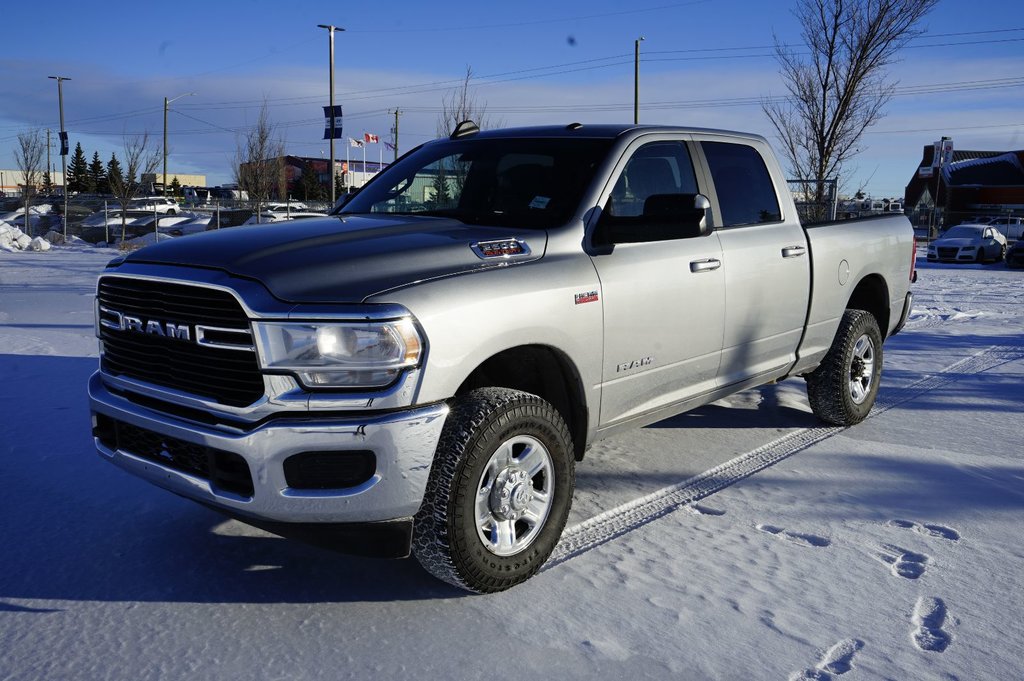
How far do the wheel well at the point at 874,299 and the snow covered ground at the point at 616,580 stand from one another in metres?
1.10

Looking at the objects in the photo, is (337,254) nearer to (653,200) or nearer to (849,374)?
(653,200)

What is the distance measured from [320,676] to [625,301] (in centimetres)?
200

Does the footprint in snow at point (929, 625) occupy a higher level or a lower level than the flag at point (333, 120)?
lower

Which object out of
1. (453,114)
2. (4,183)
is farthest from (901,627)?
(4,183)

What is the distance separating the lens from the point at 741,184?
510 cm

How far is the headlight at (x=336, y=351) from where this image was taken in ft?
9.53

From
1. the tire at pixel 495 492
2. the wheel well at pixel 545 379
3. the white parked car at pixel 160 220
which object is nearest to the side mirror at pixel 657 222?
the wheel well at pixel 545 379

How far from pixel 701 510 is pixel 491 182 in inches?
75.8

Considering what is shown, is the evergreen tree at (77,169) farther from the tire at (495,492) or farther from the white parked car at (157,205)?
the tire at (495,492)

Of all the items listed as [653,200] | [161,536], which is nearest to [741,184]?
[653,200]

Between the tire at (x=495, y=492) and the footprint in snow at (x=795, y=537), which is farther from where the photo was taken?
the footprint in snow at (x=795, y=537)

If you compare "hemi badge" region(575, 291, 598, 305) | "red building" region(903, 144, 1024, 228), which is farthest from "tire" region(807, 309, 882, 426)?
"red building" region(903, 144, 1024, 228)

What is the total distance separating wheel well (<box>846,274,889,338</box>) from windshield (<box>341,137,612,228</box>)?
297 cm

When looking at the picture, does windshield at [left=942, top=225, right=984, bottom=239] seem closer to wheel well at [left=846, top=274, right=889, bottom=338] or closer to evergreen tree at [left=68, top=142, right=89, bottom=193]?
wheel well at [left=846, top=274, right=889, bottom=338]
